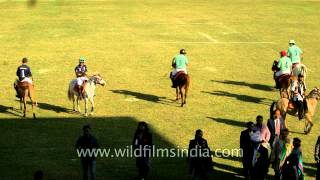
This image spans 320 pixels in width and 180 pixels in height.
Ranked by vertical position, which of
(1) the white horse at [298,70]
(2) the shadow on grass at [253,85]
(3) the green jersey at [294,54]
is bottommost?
(2) the shadow on grass at [253,85]

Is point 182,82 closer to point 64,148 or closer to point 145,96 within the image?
point 145,96

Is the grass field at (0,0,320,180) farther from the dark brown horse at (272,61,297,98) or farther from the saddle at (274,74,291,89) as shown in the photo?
the saddle at (274,74,291,89)

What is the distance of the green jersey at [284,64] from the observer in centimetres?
2495

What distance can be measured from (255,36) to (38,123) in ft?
74.8

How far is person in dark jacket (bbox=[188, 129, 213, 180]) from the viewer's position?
15.6 metres

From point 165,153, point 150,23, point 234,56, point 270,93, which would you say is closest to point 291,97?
point 270,93

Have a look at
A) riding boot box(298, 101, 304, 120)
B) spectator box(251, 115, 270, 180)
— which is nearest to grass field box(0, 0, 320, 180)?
riding boot box(298, 101, 304, 120)

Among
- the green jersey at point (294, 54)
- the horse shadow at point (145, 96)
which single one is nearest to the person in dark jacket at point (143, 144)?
the horse shadow at point (145, 96)

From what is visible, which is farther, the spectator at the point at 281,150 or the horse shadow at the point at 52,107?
the horse shadow at the point at 52,107

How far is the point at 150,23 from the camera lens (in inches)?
1837

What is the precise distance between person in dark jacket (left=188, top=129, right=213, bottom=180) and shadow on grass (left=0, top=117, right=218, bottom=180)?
1844 millimetres

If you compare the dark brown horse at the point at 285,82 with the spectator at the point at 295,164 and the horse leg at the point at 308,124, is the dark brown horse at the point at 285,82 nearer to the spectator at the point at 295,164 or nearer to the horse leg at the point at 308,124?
the horse leg at the point at 308,124

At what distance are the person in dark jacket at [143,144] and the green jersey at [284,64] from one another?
33.5ft

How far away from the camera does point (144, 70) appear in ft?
103
